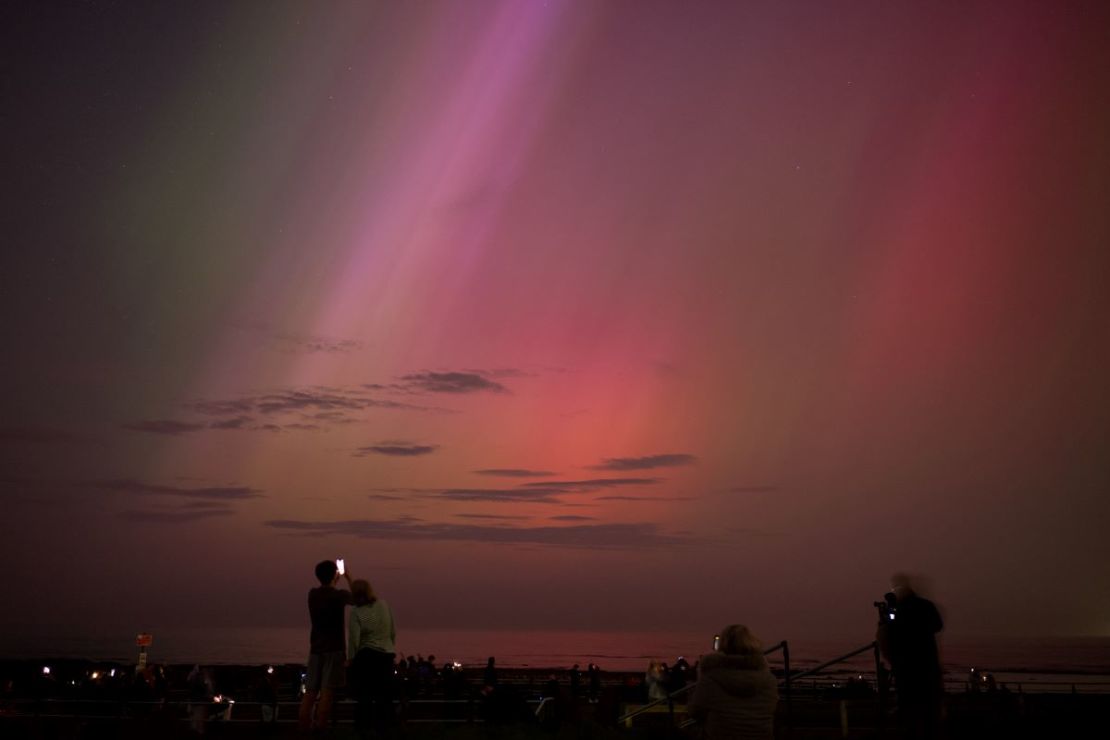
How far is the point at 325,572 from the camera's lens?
10.4m

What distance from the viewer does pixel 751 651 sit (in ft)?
23.9

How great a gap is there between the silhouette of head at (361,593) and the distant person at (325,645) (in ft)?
0.21

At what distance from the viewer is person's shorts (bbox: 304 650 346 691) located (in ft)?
33.8

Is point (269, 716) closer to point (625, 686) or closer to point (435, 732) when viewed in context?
point (625, 686)

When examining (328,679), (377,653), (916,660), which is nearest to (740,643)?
(916,660)

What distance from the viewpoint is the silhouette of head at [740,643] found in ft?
23.9

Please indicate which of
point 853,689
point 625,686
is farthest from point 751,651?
point 853,689

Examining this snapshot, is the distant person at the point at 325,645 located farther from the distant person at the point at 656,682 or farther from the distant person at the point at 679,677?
the distant person at the point at 679,677

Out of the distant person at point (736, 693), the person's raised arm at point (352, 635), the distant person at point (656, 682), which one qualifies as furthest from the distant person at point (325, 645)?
the distant person at point (656, 682)

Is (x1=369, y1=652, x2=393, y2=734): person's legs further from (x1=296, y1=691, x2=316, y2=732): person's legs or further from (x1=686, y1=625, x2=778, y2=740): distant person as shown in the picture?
(x1=686, y1=625, x2=778, y2=740): distant person

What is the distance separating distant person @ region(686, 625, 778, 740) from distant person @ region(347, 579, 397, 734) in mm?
4026

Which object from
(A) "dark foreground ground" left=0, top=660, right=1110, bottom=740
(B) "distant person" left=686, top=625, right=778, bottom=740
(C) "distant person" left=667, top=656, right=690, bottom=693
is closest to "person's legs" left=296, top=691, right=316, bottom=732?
(A) "dark foreground ground" left=0, top=660, right=1110, bottom=740

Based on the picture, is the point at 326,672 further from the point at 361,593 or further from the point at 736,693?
the point at 736,693

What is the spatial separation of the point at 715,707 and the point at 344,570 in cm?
A: 501
